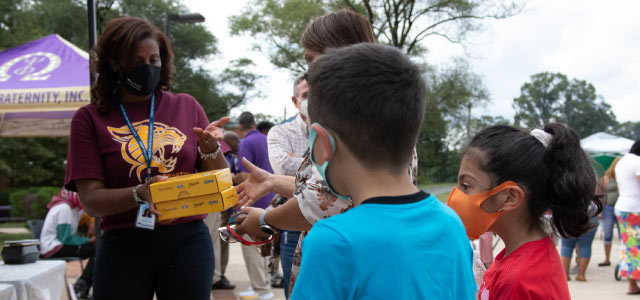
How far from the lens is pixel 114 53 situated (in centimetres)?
262

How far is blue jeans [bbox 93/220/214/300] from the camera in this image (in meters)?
2.42

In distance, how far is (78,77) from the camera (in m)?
7.18

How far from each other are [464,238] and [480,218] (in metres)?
1.01

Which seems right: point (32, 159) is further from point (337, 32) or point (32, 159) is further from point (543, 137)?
point (543, 137)

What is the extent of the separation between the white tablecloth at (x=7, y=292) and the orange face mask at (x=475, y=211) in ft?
8.46

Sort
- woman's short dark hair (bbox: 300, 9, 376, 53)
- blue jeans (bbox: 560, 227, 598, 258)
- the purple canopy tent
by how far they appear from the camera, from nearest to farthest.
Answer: woman's short dark hair (bbox: 300, 9, 376, 53)
the purple canopy tent
blue jeans (bbox: 560, 227, 598, 258)

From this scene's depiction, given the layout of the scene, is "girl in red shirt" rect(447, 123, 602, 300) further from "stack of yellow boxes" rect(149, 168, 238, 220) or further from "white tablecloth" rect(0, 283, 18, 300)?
"white tablecloth" rect(0, 283, 18, 300)

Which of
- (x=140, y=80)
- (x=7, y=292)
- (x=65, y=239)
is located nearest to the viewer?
(x=140, y=80)

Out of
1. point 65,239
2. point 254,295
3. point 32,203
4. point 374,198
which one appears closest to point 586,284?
point 254,295

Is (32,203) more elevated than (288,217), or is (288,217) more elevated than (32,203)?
(288,217)

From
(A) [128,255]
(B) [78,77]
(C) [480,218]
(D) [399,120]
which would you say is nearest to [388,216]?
(D) [399,120]

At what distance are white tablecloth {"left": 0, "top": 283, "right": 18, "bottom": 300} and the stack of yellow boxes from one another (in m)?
1.42

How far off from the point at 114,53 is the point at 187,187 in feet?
2.64

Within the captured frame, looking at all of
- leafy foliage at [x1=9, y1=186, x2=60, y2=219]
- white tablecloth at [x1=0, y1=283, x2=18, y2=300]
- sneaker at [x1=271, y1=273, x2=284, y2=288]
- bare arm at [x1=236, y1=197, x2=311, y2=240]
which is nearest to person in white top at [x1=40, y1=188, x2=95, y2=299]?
sneaker at [x1=271, y1=273, x2=284, y2=288]
